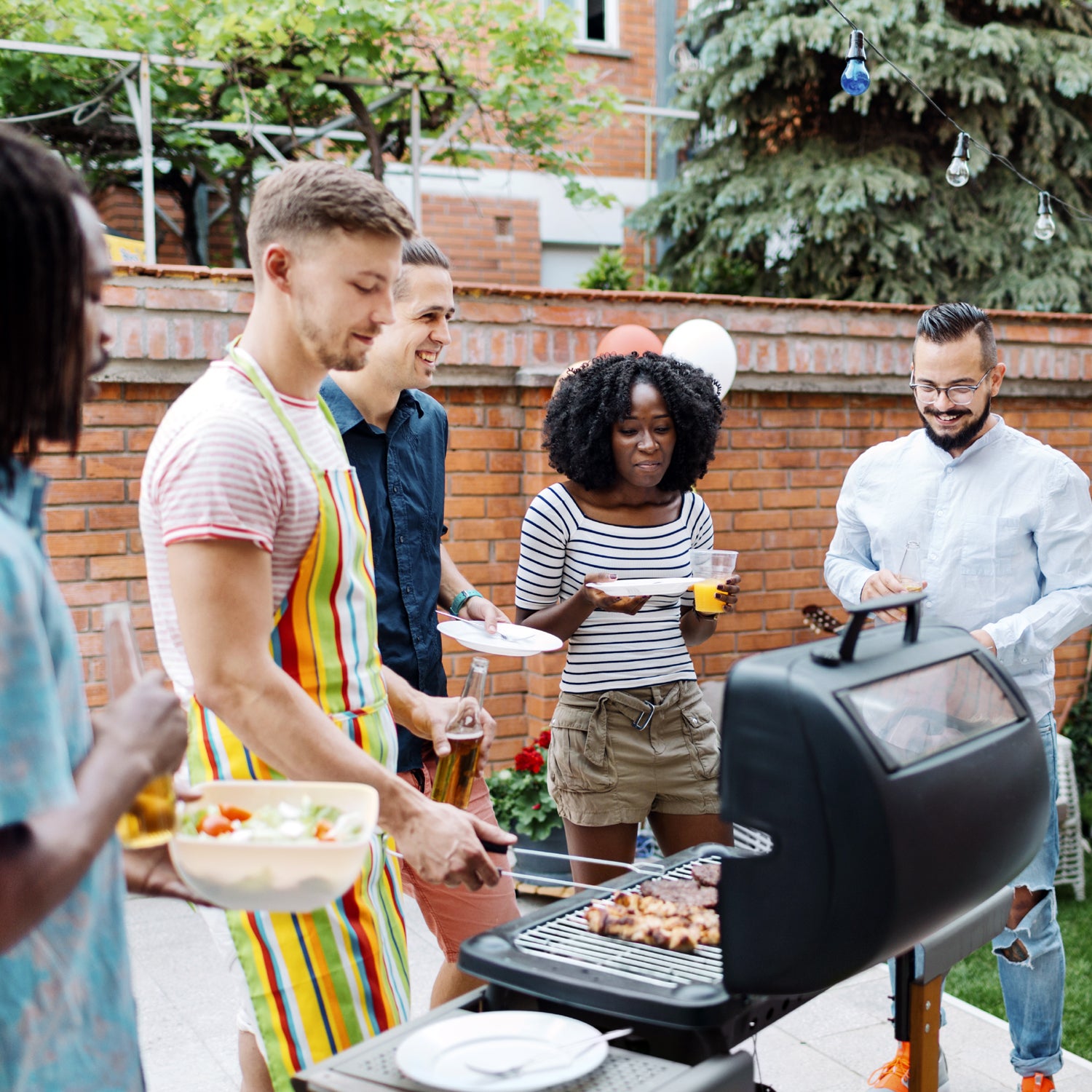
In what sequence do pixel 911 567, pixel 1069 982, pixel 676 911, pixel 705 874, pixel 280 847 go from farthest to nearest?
pixel 1069 982, pixel 911 567, pixel 705 874, pixel 676 911, pixel 280 847

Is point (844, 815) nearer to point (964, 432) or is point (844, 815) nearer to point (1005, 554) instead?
point (1005, 554)

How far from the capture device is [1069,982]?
13.4 ft

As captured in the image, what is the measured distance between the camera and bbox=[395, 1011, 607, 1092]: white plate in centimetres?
145

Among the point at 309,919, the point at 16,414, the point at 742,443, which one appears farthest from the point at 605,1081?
the point at 742,443

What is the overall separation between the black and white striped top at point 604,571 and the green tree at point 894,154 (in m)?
5.66

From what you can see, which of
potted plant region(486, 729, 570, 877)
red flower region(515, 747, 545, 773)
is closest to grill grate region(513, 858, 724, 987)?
potted plant region(486, 729, 570, 877)

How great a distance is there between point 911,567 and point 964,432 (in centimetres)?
47

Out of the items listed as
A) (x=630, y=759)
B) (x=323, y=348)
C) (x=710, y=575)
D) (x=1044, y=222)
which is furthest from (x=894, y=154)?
(x=323, y=348)

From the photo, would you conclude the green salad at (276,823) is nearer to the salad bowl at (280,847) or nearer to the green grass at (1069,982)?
the salad bowl at (280,847)

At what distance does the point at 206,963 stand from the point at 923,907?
3165mm

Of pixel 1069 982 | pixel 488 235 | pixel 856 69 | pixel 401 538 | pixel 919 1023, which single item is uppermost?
pixel 856 69

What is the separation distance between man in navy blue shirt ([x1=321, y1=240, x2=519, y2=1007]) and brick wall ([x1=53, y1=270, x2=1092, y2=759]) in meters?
1.82

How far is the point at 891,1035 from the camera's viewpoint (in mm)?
3617

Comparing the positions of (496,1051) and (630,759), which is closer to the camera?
(496,1051)
